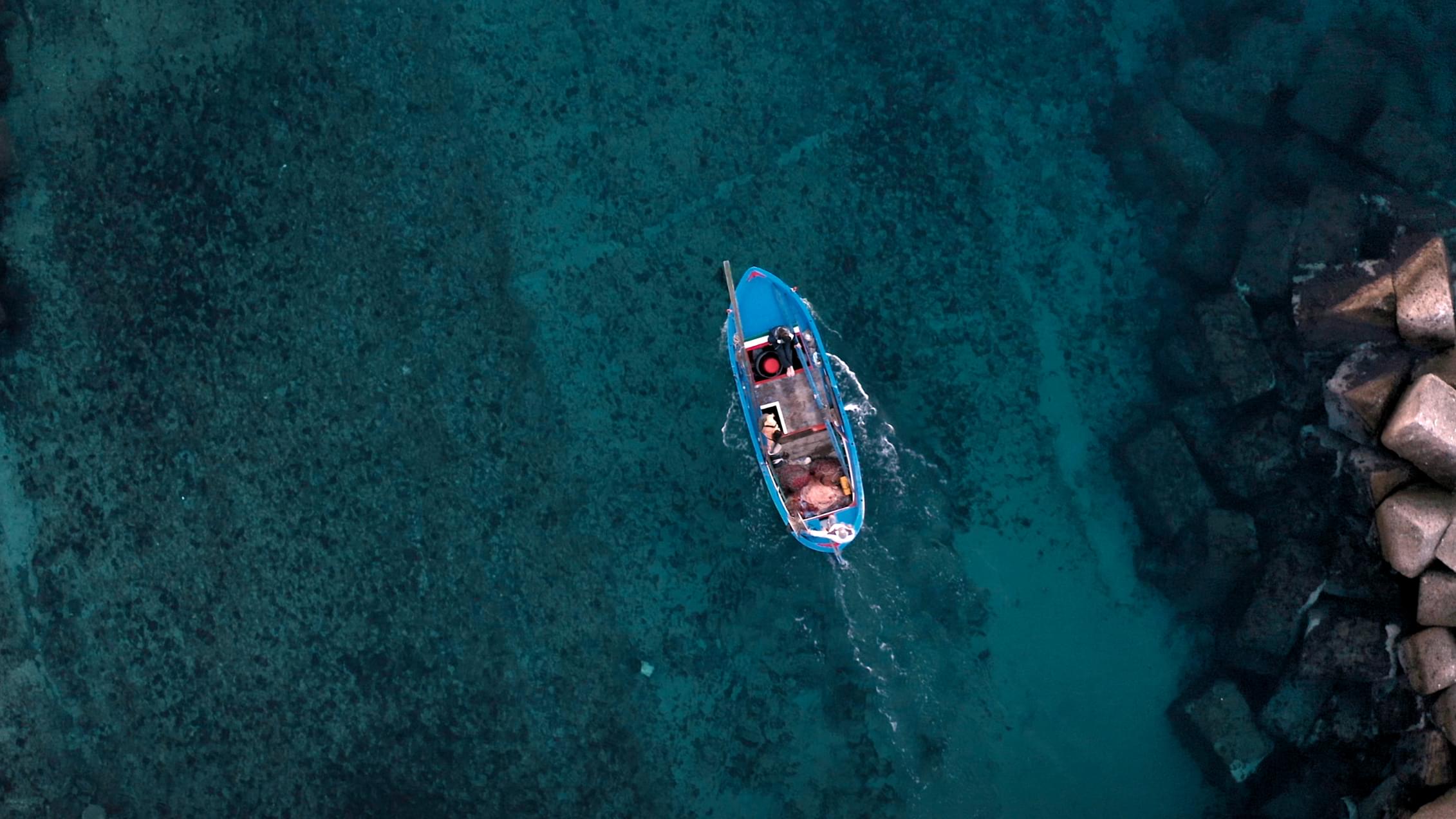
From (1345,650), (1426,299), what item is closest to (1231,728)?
(1345,650)

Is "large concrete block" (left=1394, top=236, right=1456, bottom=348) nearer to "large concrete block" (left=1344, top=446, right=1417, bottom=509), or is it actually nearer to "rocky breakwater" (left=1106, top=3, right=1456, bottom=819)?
"rocky breakwater" (left=1106, top=3, right=1456, bottom=819)

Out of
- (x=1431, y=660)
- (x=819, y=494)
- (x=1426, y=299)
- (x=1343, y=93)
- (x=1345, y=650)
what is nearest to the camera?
(x=1431, y=660)

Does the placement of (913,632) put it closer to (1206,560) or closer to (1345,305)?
(1206,560)

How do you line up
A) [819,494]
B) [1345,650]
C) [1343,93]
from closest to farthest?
[1345,650] → [819,494] → [1343,93]

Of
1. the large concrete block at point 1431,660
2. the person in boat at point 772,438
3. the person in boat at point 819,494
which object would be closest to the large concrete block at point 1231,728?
the large concrete block at point 1431,660

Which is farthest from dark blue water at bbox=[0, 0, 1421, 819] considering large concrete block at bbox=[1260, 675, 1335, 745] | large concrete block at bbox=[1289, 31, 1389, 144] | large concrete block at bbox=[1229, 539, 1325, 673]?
large concrete block at bbox=[1289, 31, 1389, 144]

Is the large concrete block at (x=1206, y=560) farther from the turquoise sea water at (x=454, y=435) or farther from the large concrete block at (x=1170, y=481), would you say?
the turquoise sea water at (x=454, y=435)

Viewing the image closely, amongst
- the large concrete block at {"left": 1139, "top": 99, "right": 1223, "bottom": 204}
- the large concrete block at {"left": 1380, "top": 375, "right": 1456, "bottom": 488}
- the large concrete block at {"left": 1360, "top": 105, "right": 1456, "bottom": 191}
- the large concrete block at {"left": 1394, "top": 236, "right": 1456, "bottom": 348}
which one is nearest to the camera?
the large concrete block at {"left": 1380, "top": 375, "right": 1456, "bottom": 488}
